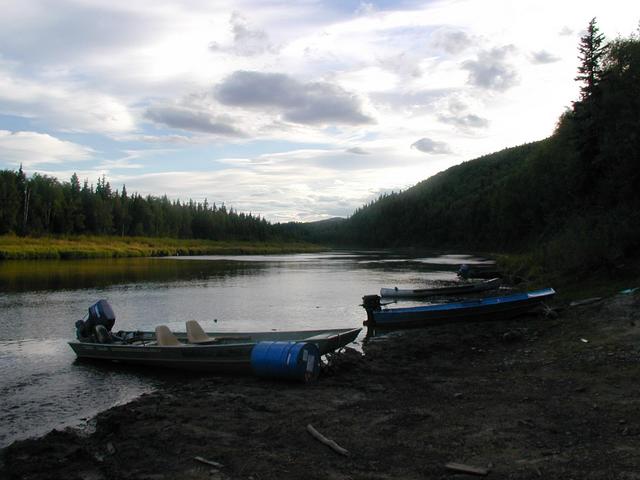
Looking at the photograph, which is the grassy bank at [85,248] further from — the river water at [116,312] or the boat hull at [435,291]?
the boat hull at [435,291]

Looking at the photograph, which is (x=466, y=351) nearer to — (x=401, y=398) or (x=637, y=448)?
(x=401, y=398)

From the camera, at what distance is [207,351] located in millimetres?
17250

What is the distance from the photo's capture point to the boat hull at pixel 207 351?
1688 cm

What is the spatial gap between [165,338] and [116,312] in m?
14.2

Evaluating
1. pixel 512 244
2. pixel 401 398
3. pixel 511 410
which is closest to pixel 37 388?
pixel 401 398

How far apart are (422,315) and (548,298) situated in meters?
5.67

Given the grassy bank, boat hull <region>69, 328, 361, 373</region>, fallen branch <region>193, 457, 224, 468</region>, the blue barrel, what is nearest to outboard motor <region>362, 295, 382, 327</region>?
boat hull <region>69, 328, 361, 373</region>

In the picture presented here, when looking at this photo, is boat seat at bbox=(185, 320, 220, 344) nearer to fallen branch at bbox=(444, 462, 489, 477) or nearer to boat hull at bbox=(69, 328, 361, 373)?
boat hull at bbox=(69, 328, 361, 373)

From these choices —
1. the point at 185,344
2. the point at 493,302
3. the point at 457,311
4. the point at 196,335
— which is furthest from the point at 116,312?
the point at 493,302

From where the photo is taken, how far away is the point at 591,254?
28.4 m

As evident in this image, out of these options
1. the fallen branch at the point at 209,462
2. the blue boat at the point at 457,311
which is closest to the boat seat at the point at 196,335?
the blue boat at the point at 457,311

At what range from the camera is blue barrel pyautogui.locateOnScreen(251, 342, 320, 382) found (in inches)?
576

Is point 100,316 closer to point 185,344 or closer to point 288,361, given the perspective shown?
point 185,344

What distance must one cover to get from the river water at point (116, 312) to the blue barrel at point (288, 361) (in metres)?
3.77
